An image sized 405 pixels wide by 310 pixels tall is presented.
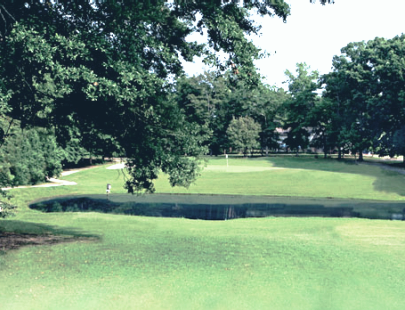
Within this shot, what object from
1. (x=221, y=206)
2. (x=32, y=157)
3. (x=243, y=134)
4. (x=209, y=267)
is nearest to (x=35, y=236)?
(x=209, y=267)

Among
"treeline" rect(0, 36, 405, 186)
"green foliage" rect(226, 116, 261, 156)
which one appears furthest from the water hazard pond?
"green foliage" rect(226, 116, 261, 156)

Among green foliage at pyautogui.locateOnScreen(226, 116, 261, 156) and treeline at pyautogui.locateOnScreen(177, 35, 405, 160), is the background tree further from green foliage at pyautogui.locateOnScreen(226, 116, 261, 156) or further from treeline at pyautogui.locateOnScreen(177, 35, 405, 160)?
green foliage at pyautogui.locateOnScreen(226, 116, 261, 156)

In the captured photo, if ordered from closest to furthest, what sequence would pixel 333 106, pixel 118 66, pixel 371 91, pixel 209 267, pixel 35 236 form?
pixel 118 66 < pixel 209 267 < pixel 35 236 < pixel 371 91 < pixel 333 106

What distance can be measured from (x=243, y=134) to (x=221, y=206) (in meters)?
64.1

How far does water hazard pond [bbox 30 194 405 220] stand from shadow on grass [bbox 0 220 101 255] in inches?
442

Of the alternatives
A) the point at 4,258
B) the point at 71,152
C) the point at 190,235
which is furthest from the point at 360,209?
the point at 71,152

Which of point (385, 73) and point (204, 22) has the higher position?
point (385, 73)

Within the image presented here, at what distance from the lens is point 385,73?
6781cm

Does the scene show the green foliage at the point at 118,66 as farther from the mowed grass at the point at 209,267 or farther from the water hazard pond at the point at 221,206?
the water hazard pond at the point at 221,206

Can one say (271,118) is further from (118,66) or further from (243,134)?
(118,66)

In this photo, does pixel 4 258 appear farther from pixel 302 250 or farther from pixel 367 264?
pixel 367 264

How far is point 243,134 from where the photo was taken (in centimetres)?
9975

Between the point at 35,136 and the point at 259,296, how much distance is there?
39.8 metres

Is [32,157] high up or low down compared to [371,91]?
down
